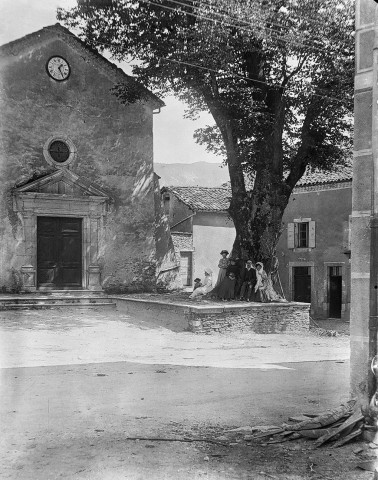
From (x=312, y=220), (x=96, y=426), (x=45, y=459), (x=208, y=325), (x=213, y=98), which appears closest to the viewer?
(x=45, y=459)

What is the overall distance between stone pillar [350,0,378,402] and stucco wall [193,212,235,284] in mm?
23969

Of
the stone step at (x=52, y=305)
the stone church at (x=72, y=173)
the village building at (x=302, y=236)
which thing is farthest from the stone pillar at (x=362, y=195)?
the village building at (x=302, y=236)

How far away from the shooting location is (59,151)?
19.4 meters

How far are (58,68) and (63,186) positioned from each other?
384 centimetres

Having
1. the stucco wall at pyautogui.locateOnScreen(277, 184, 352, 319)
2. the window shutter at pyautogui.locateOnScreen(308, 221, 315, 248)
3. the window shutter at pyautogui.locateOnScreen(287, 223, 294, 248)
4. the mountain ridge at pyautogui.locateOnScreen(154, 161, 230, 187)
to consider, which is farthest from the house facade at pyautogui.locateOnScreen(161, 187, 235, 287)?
the mountain ridge at pyautogui.locateOnScreen(154, 161, 230, 187)

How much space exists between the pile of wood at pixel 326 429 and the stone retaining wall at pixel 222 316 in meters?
8.51

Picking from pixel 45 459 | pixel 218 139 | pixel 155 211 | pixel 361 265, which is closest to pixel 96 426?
pixel 45 459

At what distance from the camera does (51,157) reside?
19.2m

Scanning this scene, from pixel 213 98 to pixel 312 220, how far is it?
12.1 metres

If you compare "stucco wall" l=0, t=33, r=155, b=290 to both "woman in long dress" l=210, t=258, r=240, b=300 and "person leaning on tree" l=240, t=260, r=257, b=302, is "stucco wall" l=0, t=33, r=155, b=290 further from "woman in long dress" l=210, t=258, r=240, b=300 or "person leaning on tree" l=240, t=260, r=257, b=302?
"person leaning on tree" l=240, t=260, r=257, b=302

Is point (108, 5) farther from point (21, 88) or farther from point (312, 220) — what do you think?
point (312, 220)

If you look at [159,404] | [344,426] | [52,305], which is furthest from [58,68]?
[344,426]

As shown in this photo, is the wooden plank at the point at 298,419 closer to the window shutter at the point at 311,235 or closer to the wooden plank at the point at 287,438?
the wooden plank at the point at 287,438

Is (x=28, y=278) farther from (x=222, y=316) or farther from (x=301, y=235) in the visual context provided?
(x=301, y=235)
